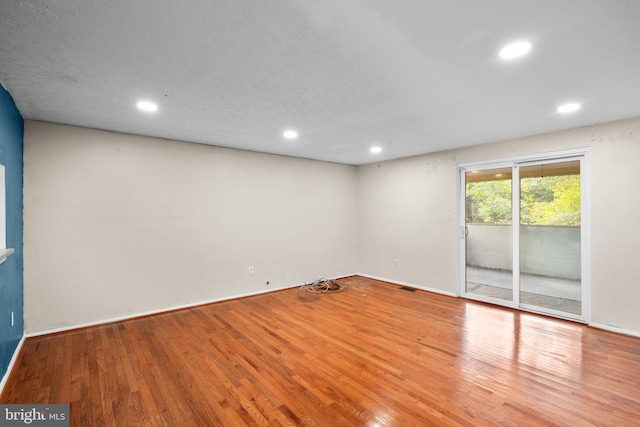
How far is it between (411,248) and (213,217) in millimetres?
3573

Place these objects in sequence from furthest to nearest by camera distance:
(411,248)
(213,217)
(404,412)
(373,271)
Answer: (373,271) → (411,248) → (213,217) → (404,412)

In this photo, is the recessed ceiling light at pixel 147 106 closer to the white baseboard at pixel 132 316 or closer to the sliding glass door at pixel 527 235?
the white baseboard at pixel 132 316

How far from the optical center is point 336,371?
2.52 meters

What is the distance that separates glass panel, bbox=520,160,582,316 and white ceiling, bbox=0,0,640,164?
77 cm

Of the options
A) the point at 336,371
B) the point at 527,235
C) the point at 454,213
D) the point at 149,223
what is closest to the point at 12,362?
the point at 149,223

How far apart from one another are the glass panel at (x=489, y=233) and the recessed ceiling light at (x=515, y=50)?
2.84 meters

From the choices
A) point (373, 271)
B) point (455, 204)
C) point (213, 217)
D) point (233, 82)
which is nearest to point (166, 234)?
point (213, 217)

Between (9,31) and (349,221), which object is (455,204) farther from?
(9,31)

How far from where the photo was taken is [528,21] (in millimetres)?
1569

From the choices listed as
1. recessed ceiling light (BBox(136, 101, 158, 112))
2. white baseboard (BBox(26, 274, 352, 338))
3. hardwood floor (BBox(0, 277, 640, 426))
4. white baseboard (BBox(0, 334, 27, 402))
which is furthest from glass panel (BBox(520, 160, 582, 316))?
white baseboard (BBox(0, 334, 27, 402))

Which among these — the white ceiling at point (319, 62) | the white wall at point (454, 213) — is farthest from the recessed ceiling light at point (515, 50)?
the white wall at point (454, 213)

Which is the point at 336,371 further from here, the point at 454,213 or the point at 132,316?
the point at 454,213

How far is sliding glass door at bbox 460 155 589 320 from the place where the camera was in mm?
3764

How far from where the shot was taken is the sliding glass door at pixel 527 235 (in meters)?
3.76
